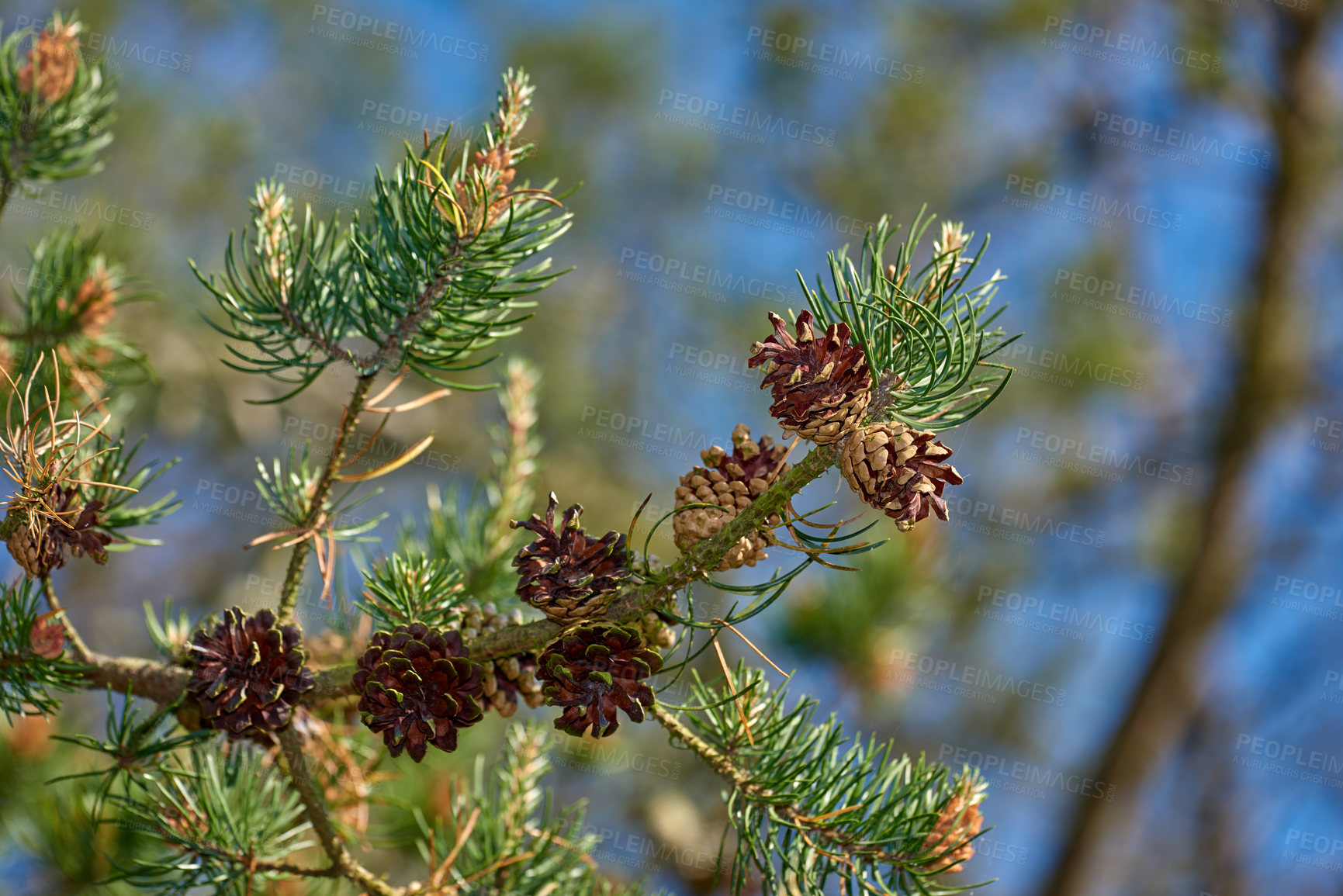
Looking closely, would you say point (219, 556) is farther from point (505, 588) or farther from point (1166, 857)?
point (1166, 857)

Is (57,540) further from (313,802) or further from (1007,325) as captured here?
(1007,325)

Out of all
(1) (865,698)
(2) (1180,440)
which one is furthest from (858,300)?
(2) (1180,440)

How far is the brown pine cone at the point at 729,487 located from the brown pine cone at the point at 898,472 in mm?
71

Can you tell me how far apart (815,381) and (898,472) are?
2.1 inches

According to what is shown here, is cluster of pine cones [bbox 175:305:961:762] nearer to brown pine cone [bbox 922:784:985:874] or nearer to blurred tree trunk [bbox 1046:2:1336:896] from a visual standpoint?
brown pine cone [bbox 922:784:985:874]

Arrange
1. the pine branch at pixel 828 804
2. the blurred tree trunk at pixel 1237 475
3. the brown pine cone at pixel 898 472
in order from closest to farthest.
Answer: the brown pine cone at pixel 898 472 → the pine branch at pixel 828 804 → the blurred tree trunk at pixel 1237 475

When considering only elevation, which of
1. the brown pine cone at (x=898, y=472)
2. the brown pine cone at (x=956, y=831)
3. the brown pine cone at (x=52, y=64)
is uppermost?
the brown pine cone at (x=52, y=64)

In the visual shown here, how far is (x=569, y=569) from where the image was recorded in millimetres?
449

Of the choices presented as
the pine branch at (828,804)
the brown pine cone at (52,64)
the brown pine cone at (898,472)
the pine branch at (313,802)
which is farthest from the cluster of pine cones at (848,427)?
the brown pine cone at (52,64)

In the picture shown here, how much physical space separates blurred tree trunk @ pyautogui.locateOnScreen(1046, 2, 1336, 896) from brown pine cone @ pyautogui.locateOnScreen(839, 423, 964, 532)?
2170mm

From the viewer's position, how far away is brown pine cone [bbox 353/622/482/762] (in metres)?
0.46

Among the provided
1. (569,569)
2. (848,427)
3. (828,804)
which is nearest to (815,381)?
(848,427)

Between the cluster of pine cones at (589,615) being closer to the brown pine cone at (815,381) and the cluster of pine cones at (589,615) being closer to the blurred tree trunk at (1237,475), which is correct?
the brown pine cone at (815,381)

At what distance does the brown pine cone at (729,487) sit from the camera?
477 mm
